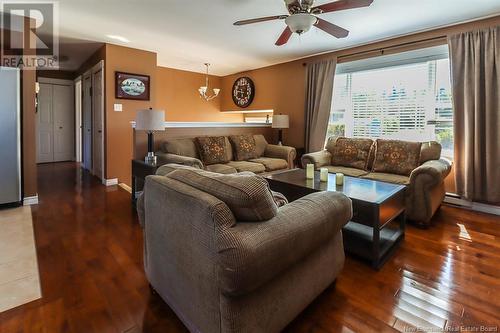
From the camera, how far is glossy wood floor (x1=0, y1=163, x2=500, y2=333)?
59.0 inches

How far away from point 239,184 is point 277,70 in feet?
16.4

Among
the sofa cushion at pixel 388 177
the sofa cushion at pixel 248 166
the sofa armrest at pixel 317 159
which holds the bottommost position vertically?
the sofa cushion at pixel 388 177

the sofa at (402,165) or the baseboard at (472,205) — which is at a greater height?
the sofa at (402,165)

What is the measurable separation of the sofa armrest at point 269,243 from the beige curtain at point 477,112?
9.71 feet

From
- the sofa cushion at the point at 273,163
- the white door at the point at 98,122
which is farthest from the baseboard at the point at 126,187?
A: the sofa cushion at the point at 273,163

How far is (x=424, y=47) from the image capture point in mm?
3770

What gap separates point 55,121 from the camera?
7.02 m

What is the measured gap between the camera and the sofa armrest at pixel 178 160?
10.4 ft

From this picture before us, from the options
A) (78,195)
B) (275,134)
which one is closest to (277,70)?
(275,134)

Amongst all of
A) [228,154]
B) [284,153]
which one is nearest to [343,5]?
[228,154]

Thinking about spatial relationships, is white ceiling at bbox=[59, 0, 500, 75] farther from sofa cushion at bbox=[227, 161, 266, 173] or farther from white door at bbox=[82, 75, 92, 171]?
sofa cushion at bbox=[227, 161, 266, 173]

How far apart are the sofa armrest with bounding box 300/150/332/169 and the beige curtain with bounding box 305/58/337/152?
70 cm

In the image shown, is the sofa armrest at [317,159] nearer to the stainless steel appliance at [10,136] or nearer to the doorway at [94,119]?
the doorway at [94,119]

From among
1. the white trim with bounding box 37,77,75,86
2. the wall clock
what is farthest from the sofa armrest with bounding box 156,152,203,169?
the white trim with bounding box 37,77,75,86
